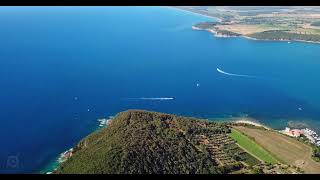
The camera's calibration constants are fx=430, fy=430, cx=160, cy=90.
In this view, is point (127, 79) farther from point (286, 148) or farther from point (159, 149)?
point (159, 149)

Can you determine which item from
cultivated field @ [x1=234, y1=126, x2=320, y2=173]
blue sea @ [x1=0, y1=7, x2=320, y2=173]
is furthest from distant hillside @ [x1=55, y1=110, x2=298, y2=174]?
blue sea @ [x1=0, y1=7, x2=320, y2=173]

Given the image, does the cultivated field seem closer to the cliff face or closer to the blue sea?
the cliff face

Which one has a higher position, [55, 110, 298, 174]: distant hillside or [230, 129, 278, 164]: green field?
[55, 110, 298, 174]: distant hillside

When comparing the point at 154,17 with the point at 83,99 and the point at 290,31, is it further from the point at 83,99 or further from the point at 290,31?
the point at 83,99

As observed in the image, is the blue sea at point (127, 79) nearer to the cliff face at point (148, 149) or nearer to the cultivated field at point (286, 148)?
the cliff face at point (148, 149)

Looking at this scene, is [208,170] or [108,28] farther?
[108,28]

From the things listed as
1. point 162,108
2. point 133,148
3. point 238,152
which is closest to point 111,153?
point 133,148

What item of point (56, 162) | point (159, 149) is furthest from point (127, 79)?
point (159, 149)
